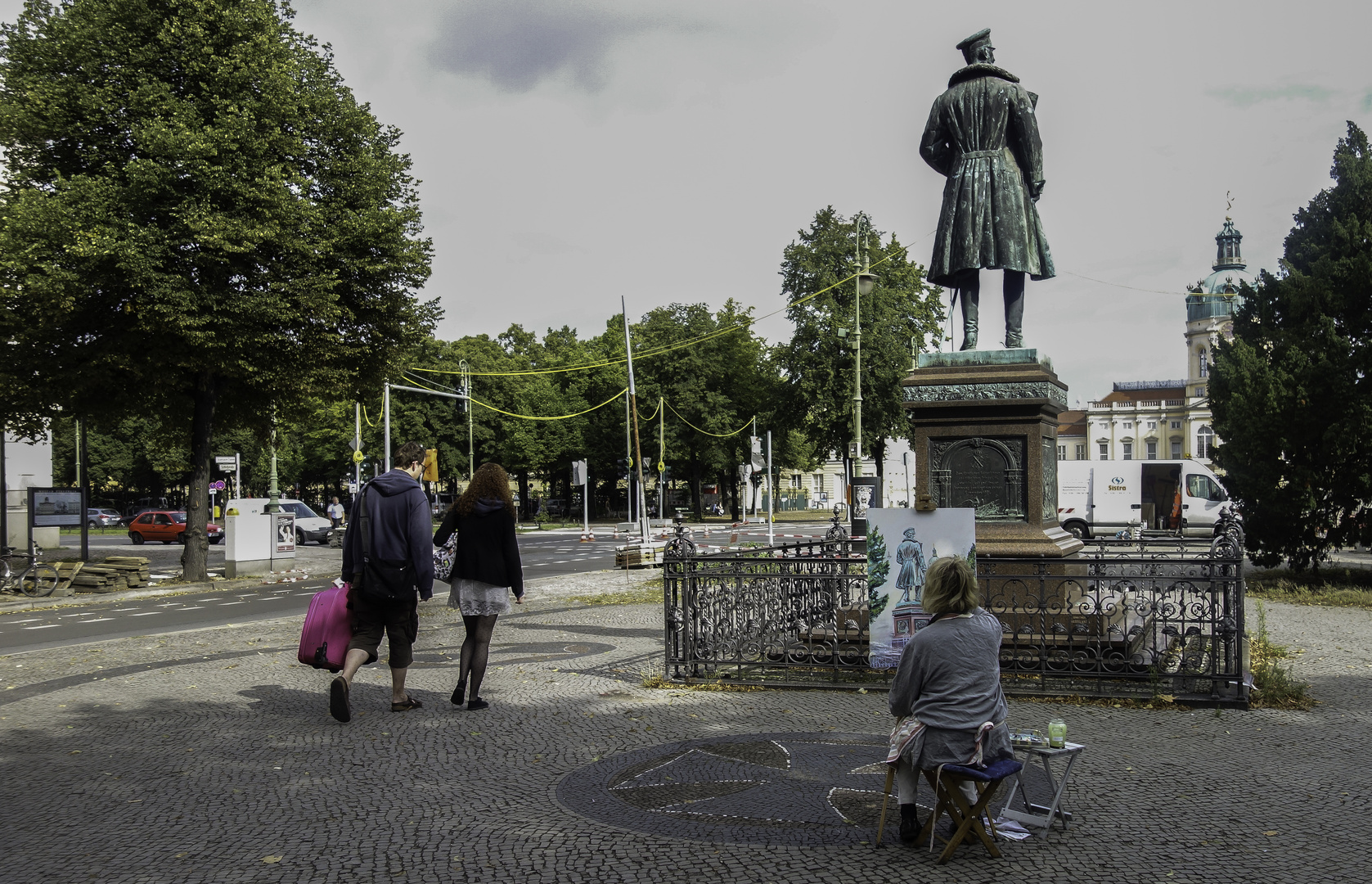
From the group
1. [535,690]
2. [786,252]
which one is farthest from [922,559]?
[786,252]

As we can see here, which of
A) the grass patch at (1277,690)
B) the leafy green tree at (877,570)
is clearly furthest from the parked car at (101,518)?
the grass patch at (1277,690)

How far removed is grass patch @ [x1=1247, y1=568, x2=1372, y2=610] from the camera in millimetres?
14805

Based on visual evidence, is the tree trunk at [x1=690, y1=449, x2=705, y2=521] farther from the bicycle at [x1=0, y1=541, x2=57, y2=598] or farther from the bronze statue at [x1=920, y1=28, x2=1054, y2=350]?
the bronze statue at [x1=920, y1=28, x2=1054, y2=350]

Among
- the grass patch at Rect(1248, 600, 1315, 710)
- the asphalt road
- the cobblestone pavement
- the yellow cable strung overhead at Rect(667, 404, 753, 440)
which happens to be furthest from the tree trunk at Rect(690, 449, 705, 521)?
the grass patch at Rect(1248, 600, 1315, 710)

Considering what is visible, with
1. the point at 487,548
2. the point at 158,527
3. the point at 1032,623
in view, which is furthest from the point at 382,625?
the point at 158,527

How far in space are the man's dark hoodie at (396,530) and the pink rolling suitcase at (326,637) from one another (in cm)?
26

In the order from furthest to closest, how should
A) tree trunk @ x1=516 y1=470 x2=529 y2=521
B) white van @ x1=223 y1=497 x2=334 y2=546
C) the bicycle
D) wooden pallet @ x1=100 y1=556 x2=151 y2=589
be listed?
1. tree trunk @ x1=516 y1=470 x2=529 y2=521
2. white van @ x1=223 y1=497 x2=334 y2=546
3. wooden pallet @ x1=100 y1=556 x2=151 y2=589
4. the bicycle

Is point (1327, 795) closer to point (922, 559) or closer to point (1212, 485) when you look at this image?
point (922, 559)

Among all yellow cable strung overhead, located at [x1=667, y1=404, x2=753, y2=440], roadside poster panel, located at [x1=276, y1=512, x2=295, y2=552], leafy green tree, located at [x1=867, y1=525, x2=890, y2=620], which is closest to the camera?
leafy green tree, located at [x1=867, y1=525, x2=890, y2=620]

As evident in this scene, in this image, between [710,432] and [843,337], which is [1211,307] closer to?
[710,432]

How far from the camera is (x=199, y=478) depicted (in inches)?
870

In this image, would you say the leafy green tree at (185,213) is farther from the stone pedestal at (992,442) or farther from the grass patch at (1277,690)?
the grass patch at (1277,690)

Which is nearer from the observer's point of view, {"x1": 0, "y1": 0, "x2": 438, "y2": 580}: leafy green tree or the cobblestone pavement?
the cobblestone pavement

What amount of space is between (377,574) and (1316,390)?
47.3 feet
